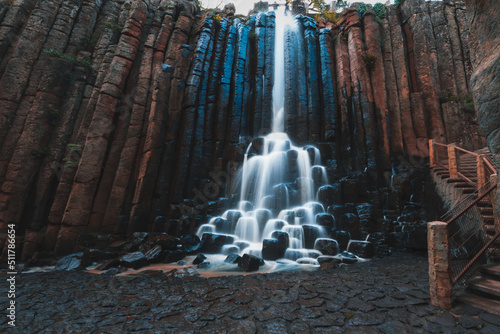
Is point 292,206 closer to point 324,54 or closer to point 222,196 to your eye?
point 222,196

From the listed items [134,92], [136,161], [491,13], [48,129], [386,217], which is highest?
A: [134,92]

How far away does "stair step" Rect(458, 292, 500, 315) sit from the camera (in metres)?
3.49

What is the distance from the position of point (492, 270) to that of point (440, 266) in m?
1.43

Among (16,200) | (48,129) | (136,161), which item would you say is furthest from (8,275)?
(48,129)

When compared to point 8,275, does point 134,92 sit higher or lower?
higher

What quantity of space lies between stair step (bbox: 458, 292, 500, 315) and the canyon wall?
9932mm

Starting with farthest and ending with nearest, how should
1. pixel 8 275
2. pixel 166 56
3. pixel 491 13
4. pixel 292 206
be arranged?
pixel 166 56, pixel 292 206, pixel 8 275, pixel 491 13

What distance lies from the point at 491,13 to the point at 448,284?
18.7 feet

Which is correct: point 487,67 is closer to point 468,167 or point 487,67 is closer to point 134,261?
point 468,167

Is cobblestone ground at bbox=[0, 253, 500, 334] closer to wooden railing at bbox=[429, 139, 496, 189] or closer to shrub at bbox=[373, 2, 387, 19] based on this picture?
wooden railing at bbox=[429, 139, 496, 189]

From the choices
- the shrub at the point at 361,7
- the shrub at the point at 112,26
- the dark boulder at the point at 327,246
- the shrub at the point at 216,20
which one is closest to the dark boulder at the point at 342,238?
the dark boulder at the point at 327,246

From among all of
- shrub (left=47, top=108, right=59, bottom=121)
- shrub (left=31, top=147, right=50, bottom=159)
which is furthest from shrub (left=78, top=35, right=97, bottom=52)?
shrub (left=31, top=147, right=50, bottom=159)

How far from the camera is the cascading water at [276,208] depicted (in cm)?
956

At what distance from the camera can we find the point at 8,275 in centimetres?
718
